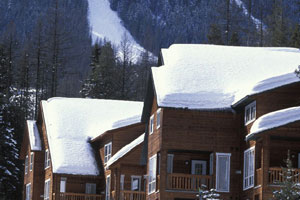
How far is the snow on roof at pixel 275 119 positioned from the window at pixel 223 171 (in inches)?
210

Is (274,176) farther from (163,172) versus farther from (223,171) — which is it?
(163,172)

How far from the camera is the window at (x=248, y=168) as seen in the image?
4169cm

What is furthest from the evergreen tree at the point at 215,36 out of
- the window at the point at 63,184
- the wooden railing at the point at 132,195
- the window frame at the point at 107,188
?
the wooden railing at the point at 132,195

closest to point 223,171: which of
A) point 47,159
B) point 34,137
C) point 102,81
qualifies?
point 47,159

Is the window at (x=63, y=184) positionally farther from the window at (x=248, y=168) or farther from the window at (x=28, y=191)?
the window at (x=248, y=168)

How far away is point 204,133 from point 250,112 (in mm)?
2915

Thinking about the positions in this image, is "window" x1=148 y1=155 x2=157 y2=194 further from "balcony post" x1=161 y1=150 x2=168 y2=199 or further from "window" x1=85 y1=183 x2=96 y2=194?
"window" x1=85 y1=183 x2=96 y2=194

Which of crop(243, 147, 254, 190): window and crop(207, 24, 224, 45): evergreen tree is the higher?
crop(207, 24, 224, 45): evergreen tree

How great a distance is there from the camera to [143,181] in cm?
5378

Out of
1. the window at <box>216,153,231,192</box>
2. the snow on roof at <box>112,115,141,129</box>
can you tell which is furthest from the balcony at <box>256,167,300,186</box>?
the snow on roof at <box>112,115,141,129</box>

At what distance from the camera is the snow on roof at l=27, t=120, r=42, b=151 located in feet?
209

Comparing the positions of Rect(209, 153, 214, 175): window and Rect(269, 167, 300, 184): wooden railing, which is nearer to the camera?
Rect(269, 167, 300, 184): wooden railing

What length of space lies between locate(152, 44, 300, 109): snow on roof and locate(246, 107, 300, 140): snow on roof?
2.44 m

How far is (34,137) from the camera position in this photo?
212 feet
